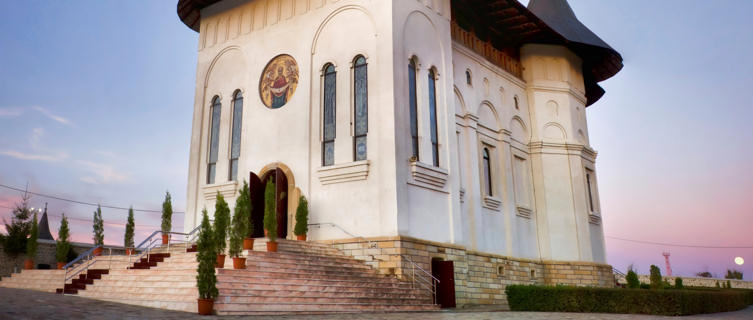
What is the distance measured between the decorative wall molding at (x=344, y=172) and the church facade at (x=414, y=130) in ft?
0.12

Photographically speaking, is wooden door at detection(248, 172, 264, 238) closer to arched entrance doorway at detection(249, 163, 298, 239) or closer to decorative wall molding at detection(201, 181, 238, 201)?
arched entrance doorway at detection(249, 163, 298, 239)

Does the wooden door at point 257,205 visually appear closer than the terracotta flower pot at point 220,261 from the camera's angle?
No

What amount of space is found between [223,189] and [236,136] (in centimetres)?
173

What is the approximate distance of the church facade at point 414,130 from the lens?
14.7 metres

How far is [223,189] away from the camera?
55.9ft

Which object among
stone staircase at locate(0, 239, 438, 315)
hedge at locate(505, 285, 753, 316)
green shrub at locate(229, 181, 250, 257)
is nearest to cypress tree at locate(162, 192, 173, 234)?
stone staircase at locate(0, 239, 438, 315)

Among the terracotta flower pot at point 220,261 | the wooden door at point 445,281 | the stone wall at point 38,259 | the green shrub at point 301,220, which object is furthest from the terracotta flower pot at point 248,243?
the stone wall at point 38,259

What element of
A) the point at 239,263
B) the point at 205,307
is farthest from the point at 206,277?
the point at 239,263

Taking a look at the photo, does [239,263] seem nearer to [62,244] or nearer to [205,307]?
[205,307]

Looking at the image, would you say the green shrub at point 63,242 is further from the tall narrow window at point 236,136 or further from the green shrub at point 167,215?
the tall narrow window at point 236,136

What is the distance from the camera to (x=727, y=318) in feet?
36.1

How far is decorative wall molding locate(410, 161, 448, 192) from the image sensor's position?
14602mm

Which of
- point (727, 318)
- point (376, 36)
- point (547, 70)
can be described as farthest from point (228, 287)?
point (547, 70)

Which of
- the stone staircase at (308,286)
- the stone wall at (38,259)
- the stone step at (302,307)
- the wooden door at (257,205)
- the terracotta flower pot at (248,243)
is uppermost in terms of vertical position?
the wooden door at (257,205)
